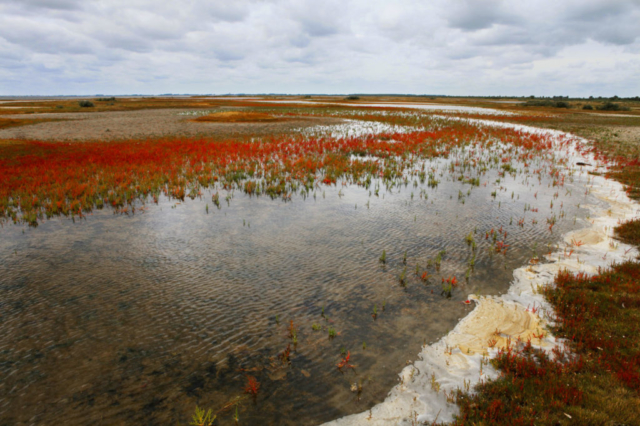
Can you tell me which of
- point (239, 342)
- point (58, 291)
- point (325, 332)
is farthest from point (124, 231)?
point (325, 332)

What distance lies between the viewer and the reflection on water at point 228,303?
472cm

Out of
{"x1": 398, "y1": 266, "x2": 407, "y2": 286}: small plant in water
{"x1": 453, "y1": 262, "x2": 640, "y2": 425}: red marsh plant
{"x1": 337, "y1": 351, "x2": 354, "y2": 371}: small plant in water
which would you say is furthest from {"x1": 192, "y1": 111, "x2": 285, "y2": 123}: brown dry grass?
{"x1": 453, "y1": 262, "x2": 640, "y2": 425}: red marsh plant

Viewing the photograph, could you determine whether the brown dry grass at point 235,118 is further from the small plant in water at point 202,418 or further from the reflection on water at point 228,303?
the small plant in water at point 202,418

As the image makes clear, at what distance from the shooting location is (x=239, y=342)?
5.82 meters

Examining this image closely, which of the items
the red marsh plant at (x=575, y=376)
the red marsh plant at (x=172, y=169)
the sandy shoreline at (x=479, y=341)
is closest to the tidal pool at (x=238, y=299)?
the sandy shoreline at (x=479, y=341)

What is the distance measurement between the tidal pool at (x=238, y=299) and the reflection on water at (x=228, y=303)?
1.2 inches

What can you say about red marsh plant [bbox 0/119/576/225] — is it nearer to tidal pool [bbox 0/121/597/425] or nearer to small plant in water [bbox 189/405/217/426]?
tidal pool [bbox 0/121/597/425]

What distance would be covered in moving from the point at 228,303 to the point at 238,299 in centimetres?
24

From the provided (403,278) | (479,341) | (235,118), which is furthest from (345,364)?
(235,118)

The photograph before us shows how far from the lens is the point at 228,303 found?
698 cm

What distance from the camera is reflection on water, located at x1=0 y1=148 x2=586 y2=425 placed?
4.72 meters

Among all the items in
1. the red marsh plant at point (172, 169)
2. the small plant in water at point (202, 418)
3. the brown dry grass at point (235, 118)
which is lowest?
the small plant in water at point (202, 418)

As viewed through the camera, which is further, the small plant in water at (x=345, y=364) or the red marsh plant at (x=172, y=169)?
the red marsh plant at (x=172, y=169)

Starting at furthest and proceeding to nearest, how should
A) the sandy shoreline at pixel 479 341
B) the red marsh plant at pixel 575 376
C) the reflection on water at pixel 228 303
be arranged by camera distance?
1. the reflection on water at pixel 228 303
2. the sandy shoreline at pixel 479 341
3. the red marsh plant at pixel 575 376
